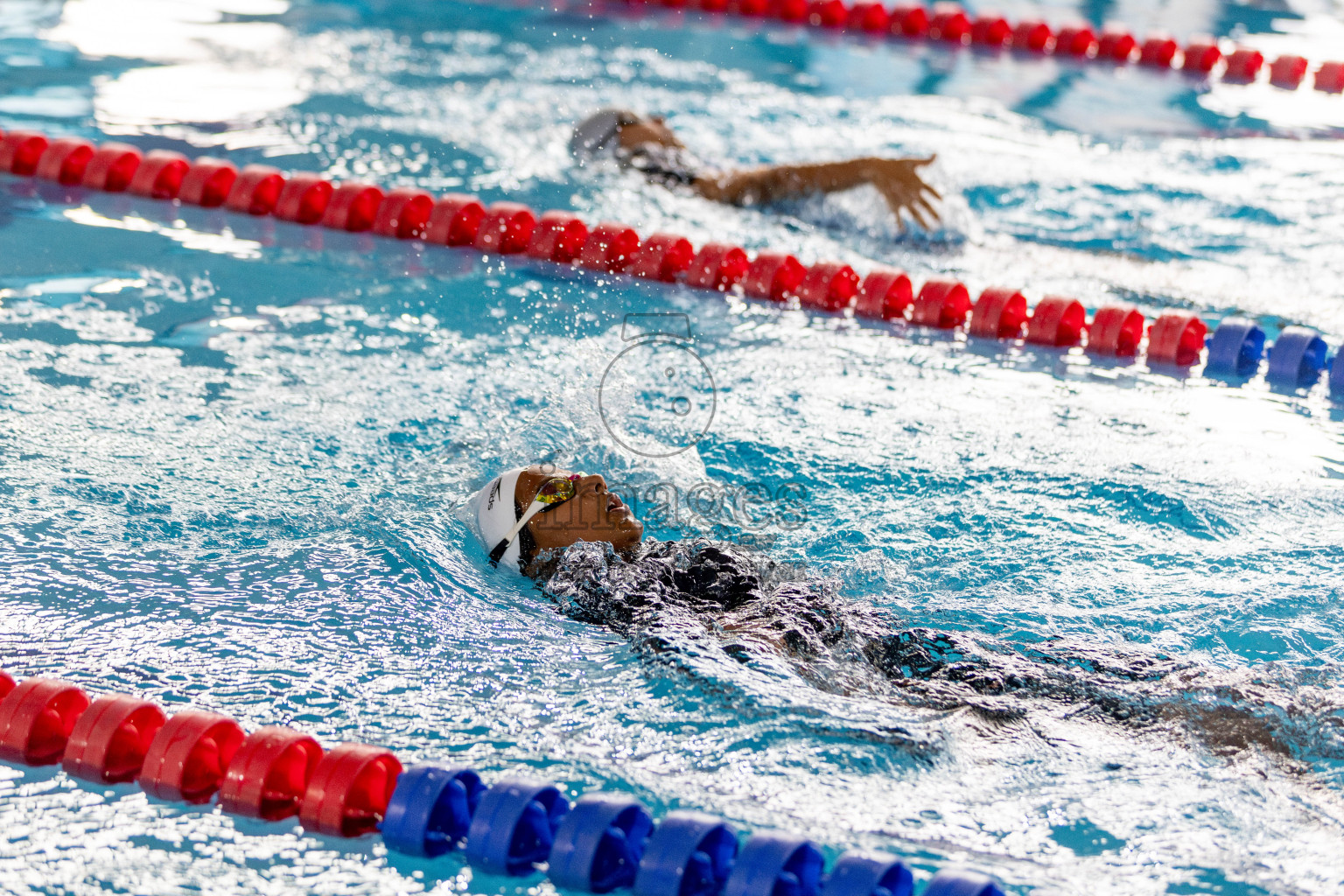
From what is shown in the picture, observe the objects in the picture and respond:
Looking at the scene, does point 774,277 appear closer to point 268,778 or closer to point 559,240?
point 559,240

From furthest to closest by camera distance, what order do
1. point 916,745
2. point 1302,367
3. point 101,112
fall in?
point 101,112 → point 1302,367 → point 916,745

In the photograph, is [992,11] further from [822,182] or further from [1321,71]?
[822,182]

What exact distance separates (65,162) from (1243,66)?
7265 millimetres

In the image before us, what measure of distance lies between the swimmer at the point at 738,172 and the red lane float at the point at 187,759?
3.60 m

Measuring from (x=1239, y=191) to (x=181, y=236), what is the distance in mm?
4832

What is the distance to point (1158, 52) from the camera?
919 cm

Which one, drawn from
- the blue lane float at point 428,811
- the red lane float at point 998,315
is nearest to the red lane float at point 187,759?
the blue lane float at point 428,811

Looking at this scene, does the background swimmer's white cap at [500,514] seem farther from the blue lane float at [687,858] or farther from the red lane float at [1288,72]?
the red lane float at [1288,72]

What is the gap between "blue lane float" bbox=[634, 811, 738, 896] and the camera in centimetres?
222

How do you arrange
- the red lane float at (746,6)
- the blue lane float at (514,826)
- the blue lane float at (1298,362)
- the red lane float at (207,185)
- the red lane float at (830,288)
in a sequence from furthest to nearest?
the red lane float at (746,6) < the red lane float at (207,185) < the red lane float at (830,288) < the blue lane float at (1298,362) < the blue lane float at (514,826)

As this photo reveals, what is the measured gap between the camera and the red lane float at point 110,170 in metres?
5.98

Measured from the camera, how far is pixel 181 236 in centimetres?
554

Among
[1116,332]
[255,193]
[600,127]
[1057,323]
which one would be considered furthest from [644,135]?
[1116,332]

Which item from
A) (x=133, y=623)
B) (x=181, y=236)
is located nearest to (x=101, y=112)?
(x=181, y=236)
